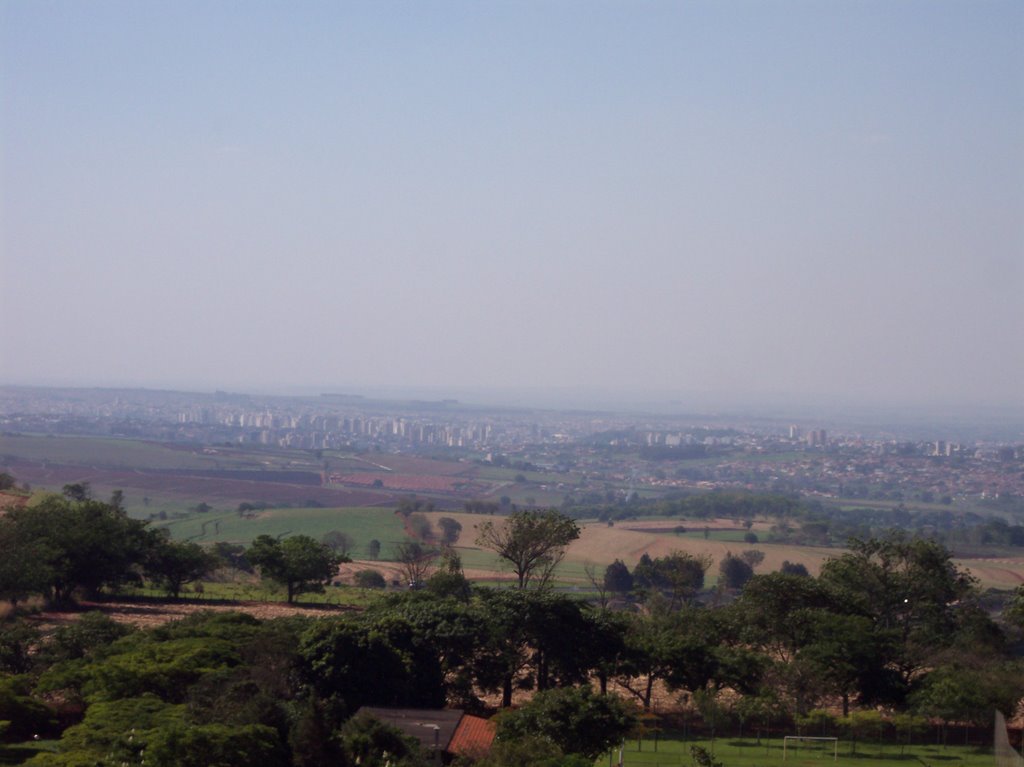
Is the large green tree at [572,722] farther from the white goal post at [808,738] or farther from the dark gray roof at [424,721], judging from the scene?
the white goal post at [808,738]

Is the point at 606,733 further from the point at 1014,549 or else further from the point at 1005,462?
the point at 1005,462

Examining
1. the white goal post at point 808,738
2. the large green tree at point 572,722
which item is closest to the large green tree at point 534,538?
the white goal post at point 808,738

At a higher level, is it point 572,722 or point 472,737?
point 572,722

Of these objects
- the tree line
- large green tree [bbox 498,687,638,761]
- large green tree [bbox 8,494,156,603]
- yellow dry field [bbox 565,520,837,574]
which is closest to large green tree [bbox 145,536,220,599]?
large green tree [bbox 8,494,156,603]

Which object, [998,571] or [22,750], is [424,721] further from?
[998,571]

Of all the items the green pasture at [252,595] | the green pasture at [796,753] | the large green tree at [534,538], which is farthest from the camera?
the green pasture at [252,595]

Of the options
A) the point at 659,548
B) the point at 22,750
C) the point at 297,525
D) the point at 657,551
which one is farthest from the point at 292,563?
the point at 297,525

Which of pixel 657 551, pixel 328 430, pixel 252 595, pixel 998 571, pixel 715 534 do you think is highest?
pixel 328 430
